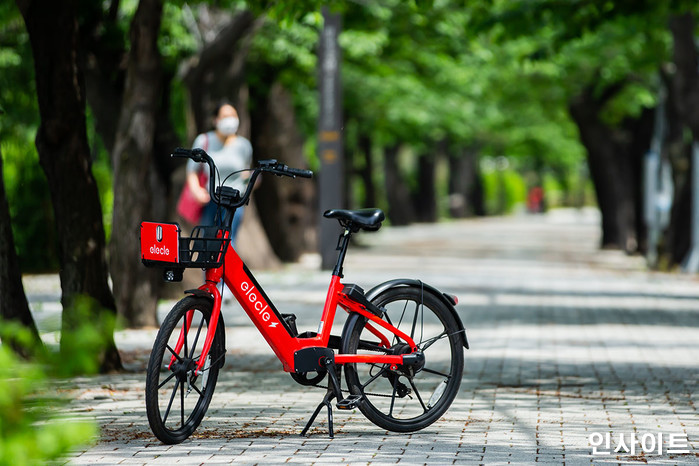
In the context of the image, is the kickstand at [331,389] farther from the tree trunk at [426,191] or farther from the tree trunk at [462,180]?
the tree trunk at [462,180]

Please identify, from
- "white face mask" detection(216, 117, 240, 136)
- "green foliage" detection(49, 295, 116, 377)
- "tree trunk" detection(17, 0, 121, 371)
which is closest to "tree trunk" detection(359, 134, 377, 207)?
"white face mask" detection(216, 117, 240, 136)

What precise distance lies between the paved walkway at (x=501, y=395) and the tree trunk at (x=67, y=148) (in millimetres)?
782

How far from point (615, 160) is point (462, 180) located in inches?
1264

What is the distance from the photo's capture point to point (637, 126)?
99.1 ft

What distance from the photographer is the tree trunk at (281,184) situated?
22.6 metres

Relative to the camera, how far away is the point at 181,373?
5.82 metres

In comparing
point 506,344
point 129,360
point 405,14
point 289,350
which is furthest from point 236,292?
point 405,14

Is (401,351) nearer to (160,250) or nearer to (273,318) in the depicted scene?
(273,318)

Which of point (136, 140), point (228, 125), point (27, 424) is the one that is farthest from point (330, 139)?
point (27, 424)

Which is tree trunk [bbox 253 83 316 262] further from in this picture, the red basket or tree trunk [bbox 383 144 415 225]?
tree trunk [bbox 383 144 415 225]

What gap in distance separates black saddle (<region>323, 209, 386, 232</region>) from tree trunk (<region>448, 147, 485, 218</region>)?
53429mm

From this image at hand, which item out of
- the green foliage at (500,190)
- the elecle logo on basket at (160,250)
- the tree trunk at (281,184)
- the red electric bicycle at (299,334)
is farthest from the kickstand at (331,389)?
the green foliage at (500,190)

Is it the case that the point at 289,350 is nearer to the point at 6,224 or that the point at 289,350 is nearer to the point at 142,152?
the point at 6,224

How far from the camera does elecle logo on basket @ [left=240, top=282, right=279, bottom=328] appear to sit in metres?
6.02
